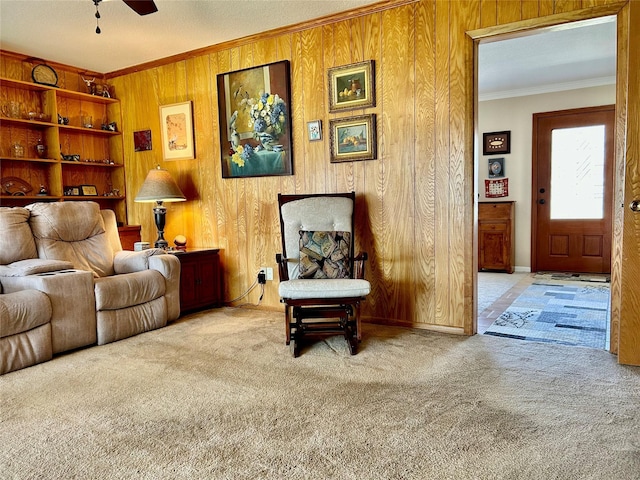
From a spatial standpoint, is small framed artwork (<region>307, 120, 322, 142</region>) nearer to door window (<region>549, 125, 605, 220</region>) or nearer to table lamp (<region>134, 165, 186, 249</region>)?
table lamp (<region>134, 165, 186, 249</region>)

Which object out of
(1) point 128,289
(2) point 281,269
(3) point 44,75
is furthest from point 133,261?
(3) point 44,75

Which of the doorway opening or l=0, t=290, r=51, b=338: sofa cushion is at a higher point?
the doorway opening

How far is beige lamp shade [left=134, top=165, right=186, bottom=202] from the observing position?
398 cm

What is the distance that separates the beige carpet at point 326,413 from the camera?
1551 millimetres

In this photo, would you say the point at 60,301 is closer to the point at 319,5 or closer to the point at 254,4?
the point at 254,4

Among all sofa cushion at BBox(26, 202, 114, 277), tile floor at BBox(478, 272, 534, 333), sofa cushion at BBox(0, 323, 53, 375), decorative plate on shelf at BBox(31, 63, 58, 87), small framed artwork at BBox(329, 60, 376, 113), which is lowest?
tile floor at BBox(478, 272, 534, 333)

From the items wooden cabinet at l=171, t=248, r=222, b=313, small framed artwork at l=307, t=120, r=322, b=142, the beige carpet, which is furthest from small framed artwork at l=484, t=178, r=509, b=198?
wooden cabinet at l=171, t=248, r=222, b=313

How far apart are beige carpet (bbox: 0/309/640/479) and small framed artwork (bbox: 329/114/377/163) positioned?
1.44 meters

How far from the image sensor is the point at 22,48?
155 inches

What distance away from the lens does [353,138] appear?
347 centimetres

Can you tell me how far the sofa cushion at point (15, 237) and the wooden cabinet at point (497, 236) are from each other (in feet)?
16.9

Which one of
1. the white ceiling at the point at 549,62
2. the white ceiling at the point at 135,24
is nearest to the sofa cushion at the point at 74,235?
the white ceiling at the point at 135,24

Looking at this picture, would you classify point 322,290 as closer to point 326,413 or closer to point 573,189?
point 326,413

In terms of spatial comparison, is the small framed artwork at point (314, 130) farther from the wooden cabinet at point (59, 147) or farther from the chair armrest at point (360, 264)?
the wooden cabinet at point (59, 147)
